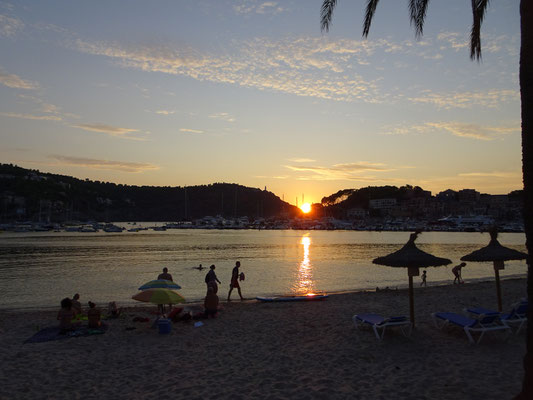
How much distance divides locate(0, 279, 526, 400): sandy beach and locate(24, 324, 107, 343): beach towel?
263 mm

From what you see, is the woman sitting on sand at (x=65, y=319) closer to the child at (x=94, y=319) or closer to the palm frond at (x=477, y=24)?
the child at (x=94, y=319)

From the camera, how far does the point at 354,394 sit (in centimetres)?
691

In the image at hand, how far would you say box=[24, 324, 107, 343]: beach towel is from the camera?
11.1m

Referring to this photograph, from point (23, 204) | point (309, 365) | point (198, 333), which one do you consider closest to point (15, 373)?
point (198, 333)

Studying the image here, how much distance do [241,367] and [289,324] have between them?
165 inches

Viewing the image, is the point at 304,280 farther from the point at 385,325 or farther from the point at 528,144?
the point at 528,144

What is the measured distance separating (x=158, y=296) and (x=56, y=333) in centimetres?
302

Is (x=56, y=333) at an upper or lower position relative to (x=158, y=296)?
lower

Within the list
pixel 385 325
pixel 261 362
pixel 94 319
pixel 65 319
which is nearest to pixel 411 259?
pixel 385 325

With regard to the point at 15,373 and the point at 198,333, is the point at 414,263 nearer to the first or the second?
the point at 198,333

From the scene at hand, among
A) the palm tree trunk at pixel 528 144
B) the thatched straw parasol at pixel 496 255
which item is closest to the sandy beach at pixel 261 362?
the thatched straw parasol at pixel 496 255

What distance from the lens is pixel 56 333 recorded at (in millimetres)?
11680

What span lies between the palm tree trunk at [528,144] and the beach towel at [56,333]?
1062cm

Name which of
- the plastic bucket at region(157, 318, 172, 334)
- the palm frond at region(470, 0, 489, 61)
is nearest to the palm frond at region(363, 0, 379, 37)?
the palm frond at region(470, 0, 489, 61)
